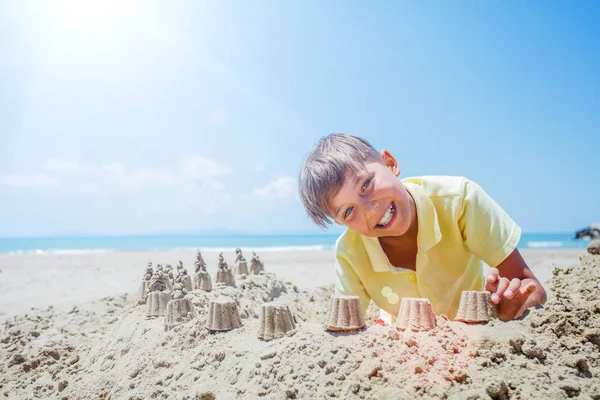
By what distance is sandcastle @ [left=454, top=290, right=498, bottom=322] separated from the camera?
170 cm

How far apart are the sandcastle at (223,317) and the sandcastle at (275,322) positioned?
0.23 m

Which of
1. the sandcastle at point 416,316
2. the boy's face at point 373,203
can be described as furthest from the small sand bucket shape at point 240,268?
the sandcastle at point 416,316

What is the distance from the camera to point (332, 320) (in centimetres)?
169

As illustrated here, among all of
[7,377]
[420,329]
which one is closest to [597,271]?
[420,329]

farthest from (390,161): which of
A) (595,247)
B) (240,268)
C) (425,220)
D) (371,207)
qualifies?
(240,268)

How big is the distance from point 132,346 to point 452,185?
210cm

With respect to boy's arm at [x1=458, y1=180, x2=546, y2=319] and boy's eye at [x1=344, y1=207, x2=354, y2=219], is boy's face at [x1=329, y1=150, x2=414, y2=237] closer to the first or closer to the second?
boy's eye at [x1=344, y1=207, x2=354, y2=219]

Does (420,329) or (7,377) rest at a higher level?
(420,329)

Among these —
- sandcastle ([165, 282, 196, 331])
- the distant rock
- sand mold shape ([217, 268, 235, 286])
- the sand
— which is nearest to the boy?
the sand

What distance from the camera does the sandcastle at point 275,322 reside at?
182 centimetres

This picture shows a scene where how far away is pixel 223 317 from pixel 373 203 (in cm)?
94

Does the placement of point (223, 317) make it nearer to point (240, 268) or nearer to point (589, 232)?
point (240, 268)

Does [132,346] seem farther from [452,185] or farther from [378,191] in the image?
[452,185]

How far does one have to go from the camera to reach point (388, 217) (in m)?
2.26
